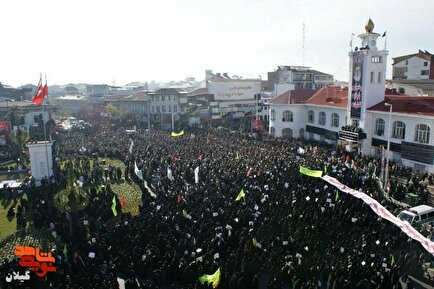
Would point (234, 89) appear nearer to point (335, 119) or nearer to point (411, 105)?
point (335, 119)

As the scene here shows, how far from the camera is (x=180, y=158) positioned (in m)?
28.1

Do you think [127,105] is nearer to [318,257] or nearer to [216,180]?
[216,180]

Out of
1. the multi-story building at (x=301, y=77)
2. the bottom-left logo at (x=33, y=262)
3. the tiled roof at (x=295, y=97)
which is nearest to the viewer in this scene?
the bottom-left logo at (x=33, y=262)

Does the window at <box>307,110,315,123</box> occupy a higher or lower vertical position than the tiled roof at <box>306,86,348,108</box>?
lower

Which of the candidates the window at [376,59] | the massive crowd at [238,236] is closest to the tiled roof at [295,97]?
the window at [376,59]

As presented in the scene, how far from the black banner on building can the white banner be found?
14.3m

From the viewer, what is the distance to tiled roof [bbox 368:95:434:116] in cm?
2662

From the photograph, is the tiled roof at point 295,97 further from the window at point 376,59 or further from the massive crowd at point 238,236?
the massive crowd at point 238,236

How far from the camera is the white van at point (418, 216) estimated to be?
654 inches

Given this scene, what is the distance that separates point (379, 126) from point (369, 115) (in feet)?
4.12

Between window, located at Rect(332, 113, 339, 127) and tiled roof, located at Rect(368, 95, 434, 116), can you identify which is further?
window, located at Rect(332, 113, 339, 127)

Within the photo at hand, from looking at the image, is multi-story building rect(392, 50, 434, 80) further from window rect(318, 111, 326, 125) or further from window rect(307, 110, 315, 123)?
window rect(318, 111, 326, 125)

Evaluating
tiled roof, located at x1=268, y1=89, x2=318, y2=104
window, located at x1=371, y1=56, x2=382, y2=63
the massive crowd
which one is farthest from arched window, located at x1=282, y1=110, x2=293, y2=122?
the massive crowd

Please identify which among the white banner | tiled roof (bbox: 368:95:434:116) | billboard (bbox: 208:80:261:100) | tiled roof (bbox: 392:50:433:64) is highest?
tiled roof (bbox: 392:50:433:64)
